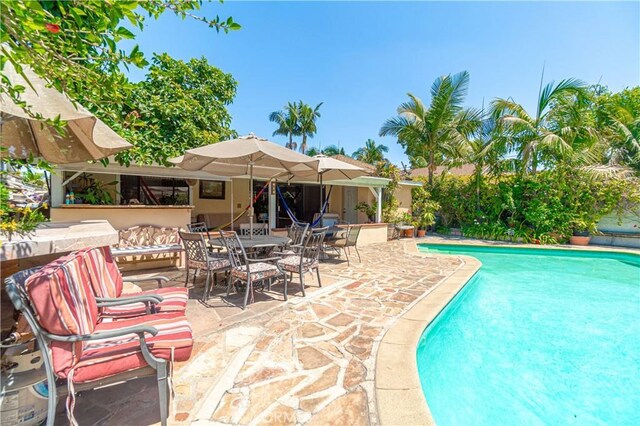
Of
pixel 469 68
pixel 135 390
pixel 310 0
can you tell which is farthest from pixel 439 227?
pixel 135 390

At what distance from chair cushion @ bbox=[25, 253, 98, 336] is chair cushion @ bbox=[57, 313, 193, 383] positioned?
0.16 meters

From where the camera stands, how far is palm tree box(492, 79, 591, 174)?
440 inches

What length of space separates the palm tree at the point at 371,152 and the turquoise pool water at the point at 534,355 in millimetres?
22256

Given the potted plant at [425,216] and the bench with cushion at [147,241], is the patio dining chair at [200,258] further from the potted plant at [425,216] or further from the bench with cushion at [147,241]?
the potted plant at [425,216]

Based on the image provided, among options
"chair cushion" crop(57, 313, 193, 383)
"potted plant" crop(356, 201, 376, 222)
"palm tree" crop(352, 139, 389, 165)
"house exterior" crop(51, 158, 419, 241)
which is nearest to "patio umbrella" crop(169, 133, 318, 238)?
"house exterior" crop(51, 158, 419, 241)

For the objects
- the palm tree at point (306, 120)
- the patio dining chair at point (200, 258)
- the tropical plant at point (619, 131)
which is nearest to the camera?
the patio dining chair at point (200, 258)

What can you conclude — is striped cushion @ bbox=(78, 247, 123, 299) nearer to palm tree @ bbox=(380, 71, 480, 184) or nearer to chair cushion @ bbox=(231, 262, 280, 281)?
chair cushion @ bbox=(231, 262, 280, 281)

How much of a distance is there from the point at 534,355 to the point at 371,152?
27834mm

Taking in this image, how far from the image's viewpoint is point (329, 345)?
3.13m

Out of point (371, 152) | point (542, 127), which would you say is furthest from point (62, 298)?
point (371, 152)

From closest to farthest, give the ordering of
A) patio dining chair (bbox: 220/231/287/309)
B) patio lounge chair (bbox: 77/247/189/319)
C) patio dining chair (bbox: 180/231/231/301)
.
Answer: patio lounge chair (bbox: 77/247/189/319) < patio dining chair (bbox: 220/231/287/309) < patio dining chair (bbox: 180/231/231/301)

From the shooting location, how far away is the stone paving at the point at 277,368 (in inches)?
82.2

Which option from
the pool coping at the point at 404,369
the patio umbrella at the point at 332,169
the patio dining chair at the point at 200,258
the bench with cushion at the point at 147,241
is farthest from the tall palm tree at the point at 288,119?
the pool coping at the point at 404,369

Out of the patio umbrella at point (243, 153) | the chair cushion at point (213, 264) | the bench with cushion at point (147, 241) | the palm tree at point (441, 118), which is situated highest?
the palm tree at point (441, 118)
